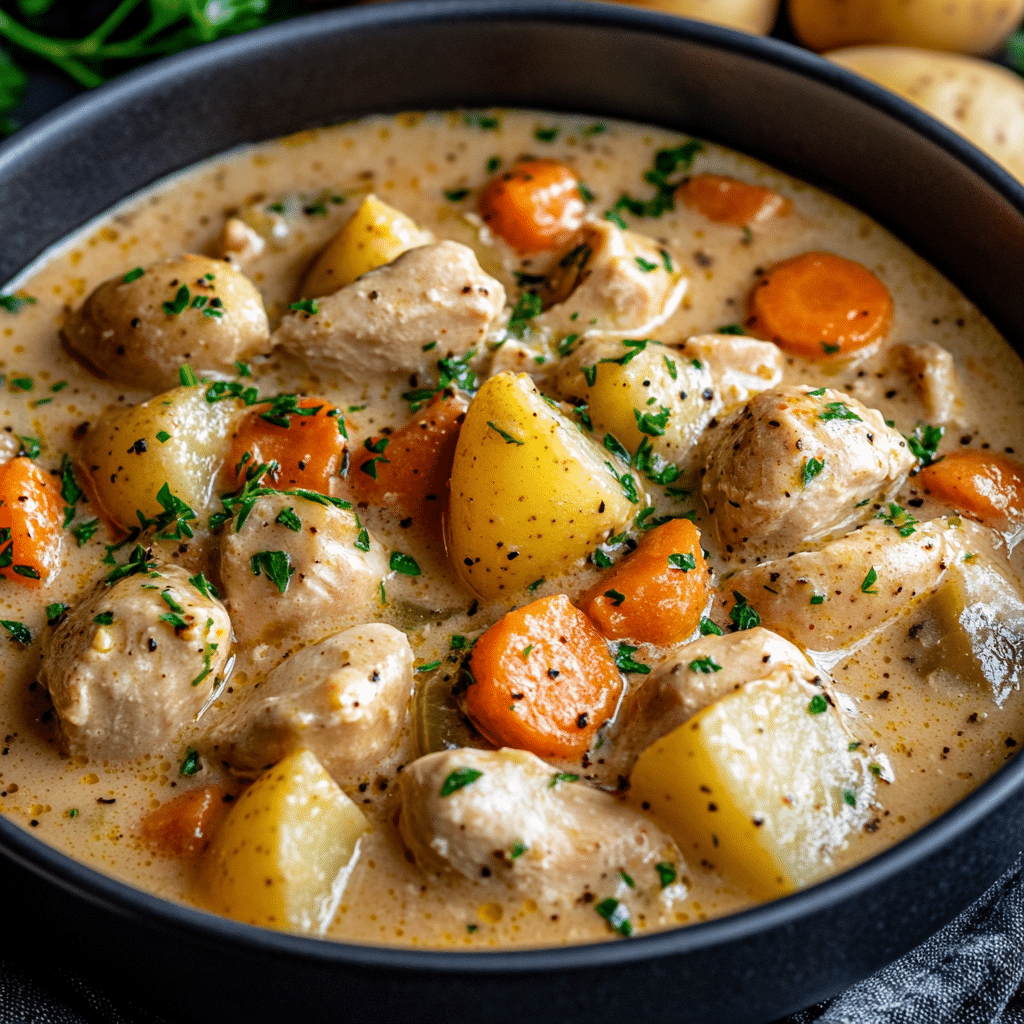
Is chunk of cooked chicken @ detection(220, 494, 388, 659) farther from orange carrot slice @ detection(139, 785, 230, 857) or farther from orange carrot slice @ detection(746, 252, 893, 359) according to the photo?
orange carrot slice @ detection(746, 252, 893, 359)

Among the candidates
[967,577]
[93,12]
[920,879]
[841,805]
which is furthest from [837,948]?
[93,12]

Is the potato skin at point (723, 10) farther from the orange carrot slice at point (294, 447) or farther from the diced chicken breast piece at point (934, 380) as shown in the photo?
the orange carrot slice at point (294, 447)

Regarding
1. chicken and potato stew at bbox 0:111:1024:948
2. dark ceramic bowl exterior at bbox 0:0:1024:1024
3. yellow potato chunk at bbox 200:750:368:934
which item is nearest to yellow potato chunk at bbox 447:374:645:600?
chicken and potato stew at bbox 0:111:1024:948

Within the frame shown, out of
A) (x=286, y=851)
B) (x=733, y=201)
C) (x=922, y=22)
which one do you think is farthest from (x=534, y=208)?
(x=286, y=851)

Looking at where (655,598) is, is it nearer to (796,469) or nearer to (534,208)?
(796,469)

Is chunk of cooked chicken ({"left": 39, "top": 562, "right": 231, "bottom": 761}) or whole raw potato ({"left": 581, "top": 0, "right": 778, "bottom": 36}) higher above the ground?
whole raw potato ({"left": 581, "top": 0, "right": 778, "bottom": 36})

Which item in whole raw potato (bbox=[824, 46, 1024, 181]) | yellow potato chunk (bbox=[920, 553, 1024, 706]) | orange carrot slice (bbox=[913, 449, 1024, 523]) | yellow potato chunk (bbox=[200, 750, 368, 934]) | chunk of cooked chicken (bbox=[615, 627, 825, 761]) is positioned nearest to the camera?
yellow potato chunk (bbox=[200, 750, 368, 934])

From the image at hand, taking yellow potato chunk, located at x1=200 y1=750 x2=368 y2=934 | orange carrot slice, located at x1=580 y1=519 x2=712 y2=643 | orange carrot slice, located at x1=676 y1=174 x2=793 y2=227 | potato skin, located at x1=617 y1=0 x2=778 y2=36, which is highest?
potato skin, located at x1=617 y1=0 x2=778 y2=36

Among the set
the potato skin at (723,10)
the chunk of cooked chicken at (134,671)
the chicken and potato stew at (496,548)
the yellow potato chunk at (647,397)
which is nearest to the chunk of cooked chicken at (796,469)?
the chicken and potato stew at (496,548)
